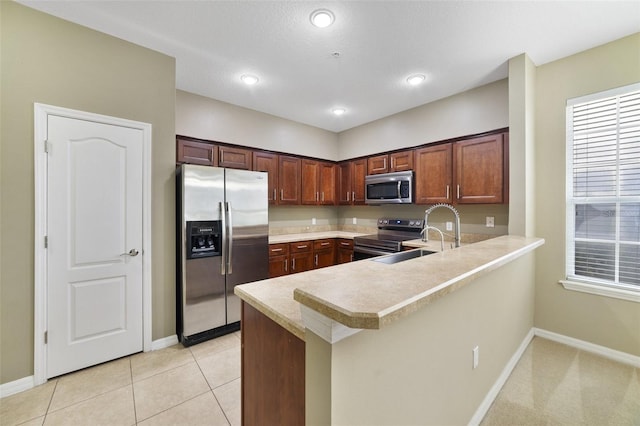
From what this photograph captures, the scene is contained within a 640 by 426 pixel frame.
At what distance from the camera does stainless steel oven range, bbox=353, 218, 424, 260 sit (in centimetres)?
343

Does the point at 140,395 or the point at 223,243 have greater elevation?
the point at 223,243

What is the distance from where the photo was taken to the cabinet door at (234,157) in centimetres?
352

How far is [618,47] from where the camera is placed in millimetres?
2309

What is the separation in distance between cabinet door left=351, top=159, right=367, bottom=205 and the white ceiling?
1.40 meters

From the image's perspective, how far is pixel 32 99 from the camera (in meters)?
2.00

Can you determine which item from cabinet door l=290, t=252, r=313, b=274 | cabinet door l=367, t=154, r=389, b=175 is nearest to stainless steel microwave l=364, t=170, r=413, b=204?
cabinet door l=367, t=154, r=389, b=175

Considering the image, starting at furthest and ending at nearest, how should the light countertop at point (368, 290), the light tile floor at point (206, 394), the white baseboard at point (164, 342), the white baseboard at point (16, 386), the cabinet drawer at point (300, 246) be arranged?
the cabinet drawer at point (300, 246), the white baseboard at point (164, 342), the white baseboard at point (16, 386), the light tile floor at point (206, 394), the light countertop at point (368, 290)

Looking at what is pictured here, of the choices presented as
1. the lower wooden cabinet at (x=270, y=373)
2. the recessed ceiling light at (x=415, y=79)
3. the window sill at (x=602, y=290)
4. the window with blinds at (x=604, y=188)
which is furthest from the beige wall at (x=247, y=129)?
the window sill at (x=602, y=290)

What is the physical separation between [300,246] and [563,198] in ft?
9.81

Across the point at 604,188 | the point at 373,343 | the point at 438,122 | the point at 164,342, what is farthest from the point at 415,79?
the point at 164,342

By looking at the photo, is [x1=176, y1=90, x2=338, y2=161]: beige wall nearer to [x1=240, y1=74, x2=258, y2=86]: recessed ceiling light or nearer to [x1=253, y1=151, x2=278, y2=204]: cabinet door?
[x1=253, y1=151, x2=278, y2=204]: cabinet door

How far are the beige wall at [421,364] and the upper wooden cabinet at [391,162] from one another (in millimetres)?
2053

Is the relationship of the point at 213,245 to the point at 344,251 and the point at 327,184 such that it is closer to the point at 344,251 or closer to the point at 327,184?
the point at 344,251

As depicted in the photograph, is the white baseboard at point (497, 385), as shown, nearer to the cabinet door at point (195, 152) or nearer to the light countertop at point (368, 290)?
the light countertop at point (368, 290)
